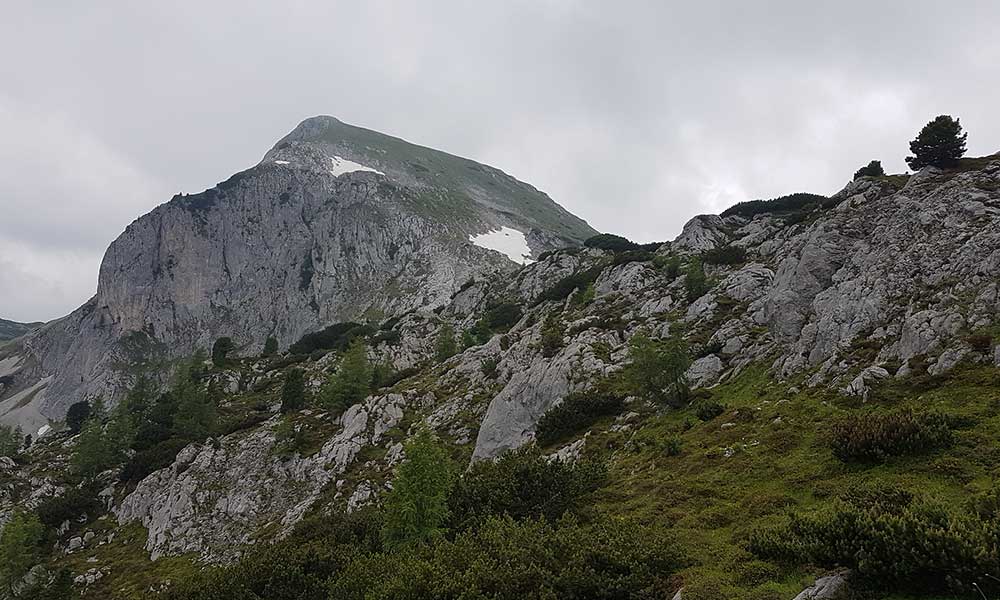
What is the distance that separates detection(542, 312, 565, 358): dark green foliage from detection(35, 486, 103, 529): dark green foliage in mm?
42780

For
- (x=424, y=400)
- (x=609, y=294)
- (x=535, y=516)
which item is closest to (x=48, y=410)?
(x=424, y=400)

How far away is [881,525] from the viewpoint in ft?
28.8

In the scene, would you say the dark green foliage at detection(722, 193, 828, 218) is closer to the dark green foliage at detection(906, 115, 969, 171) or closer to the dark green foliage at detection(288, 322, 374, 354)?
the dark green foliage at detection(906, 115, 969, 171)

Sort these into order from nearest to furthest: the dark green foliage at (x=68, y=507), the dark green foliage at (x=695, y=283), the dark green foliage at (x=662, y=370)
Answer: the dark green foliage at (x=662, y=370), the dark green foliage at (x=695, y=283), the dark green foliage at (x=68, y=507)

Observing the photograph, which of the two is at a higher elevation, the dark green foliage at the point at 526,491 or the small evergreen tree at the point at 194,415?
the small evergreen tree at the point at 194,415

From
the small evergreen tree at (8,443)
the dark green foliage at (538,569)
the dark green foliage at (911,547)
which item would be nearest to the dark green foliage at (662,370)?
the dark green foliage at (538,569)

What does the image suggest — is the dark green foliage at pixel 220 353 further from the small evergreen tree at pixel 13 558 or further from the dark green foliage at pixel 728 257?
the dark green foliage at pixel 728 257

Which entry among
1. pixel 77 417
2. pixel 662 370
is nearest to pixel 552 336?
pixel 662 370

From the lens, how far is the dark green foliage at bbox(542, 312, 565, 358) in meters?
41.6

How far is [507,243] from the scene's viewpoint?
525 ft

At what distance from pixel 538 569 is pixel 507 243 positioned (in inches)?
5938

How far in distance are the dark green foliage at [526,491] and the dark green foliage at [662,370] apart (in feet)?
27.5

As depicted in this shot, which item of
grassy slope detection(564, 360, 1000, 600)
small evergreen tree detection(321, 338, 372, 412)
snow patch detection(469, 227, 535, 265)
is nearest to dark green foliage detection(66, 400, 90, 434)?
small evergreen tree detection(321, 338, 372, 412)

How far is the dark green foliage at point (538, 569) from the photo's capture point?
1070 cm
